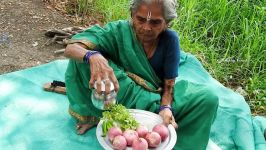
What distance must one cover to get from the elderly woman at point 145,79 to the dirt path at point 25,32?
119 cm

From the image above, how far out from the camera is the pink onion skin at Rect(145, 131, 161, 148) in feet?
7.48

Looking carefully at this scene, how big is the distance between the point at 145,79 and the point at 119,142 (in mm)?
551

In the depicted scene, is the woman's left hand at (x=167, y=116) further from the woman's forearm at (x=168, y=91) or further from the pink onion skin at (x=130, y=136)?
the pink onion skin at (x=130, y=136)

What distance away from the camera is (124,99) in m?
2.57

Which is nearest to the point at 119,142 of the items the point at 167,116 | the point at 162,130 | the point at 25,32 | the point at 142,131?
the point at 142,131

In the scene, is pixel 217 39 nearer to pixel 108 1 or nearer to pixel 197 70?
pixel 197 70

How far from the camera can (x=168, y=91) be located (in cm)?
263

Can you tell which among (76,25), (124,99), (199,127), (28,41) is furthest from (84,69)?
(76,25)

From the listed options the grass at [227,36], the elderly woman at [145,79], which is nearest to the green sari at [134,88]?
the elderly woman at [145,79]

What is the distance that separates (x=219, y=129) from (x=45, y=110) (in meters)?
1.22

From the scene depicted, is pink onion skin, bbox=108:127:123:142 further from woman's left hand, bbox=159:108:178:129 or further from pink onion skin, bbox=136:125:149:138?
woman's left hand, bbox=159:108:178:129

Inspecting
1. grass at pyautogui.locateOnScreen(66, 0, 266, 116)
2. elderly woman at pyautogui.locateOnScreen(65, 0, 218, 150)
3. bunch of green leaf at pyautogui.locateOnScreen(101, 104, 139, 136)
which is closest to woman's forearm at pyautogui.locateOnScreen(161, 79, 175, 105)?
elderly woman at pyautogui.locateOnScreen(65, 0, 218, 150)

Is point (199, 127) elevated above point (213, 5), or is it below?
below

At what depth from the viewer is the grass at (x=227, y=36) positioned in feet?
12.6
